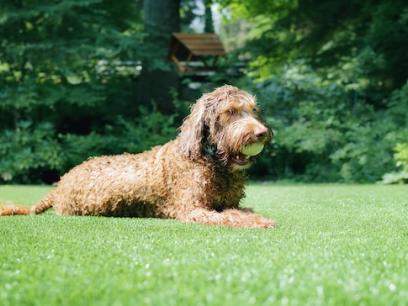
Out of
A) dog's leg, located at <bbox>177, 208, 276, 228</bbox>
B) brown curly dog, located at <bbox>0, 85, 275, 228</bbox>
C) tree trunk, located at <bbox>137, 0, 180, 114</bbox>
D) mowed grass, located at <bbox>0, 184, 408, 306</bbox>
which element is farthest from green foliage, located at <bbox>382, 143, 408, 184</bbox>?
dog's leg, located at <bbox>177, 208, 276, 228</bbox>

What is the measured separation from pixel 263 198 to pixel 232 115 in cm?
361

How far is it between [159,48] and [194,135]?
11.2m

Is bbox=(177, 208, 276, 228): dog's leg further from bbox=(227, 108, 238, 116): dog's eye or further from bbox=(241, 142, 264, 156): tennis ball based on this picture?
bbox=(227, 108, 238, 116): dog's eye

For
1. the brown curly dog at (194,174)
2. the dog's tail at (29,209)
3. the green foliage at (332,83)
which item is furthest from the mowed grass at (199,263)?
the green foliage at (332,83)

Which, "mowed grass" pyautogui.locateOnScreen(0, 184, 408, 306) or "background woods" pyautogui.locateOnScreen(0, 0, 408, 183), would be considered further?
"background woods" pyautogui.locateOnScreen(0, 0, 408, 183)

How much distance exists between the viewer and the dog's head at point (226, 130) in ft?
17.7

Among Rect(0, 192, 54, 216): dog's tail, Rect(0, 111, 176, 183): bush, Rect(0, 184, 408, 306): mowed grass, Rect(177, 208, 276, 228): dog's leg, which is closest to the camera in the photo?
Rect(0, 184, 408, 306): mowed grass

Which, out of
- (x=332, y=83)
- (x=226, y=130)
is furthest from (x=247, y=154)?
(x=332, y=83)

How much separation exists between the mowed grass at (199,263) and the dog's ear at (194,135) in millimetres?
653

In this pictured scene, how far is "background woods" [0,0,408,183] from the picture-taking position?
14898 millimetres

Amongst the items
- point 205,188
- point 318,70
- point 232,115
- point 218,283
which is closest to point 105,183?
point 205,188

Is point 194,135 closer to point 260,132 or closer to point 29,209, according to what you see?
point 260,132

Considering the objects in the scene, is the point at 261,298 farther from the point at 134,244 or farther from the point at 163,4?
the point at 163,4

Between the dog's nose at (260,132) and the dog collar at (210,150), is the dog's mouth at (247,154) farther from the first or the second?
the dog collar at (210,150)
